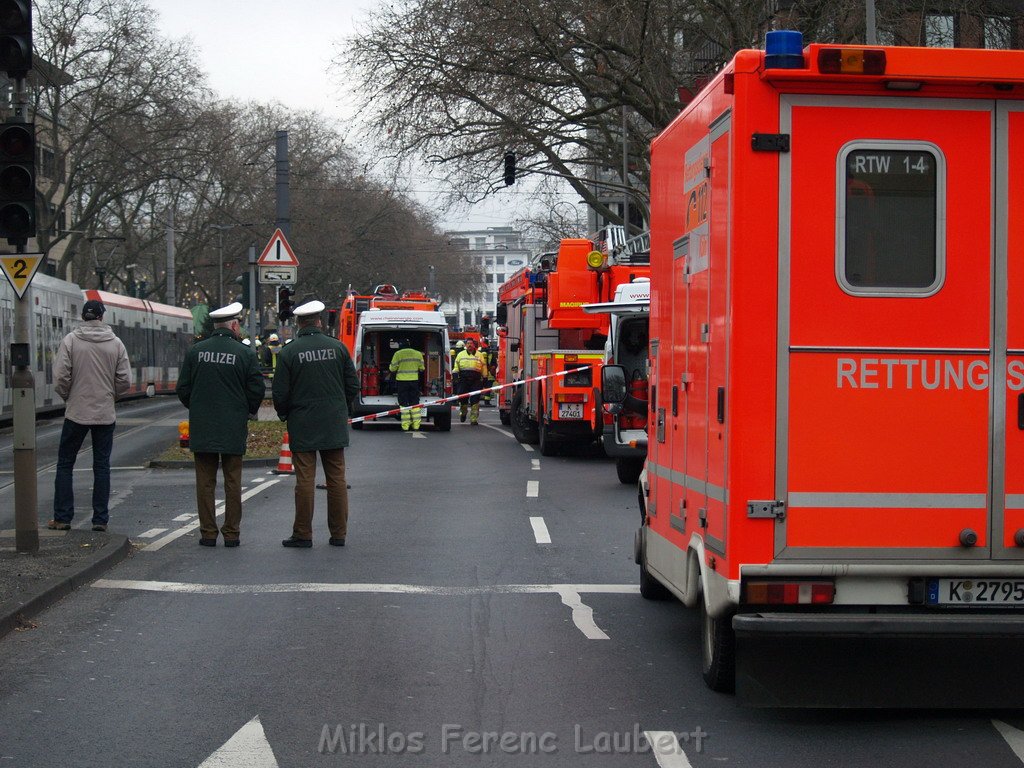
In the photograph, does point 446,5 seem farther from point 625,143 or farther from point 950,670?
point 950,670

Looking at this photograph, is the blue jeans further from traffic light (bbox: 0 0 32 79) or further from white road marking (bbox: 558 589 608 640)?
white road marking (bbox: 558 589 608 640)

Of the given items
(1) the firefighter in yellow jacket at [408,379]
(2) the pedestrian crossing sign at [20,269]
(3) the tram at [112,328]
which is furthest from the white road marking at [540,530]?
(1) the firefighter in yellow jacket at [408,379]

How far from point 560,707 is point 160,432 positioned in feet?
74.4

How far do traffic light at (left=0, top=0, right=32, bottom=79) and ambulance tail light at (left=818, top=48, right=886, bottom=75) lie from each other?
245 inches

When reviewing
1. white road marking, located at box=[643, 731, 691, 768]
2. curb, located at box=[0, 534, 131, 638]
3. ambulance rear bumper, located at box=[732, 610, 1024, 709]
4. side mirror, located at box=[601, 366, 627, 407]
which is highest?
side mirror, located at box=[601, 366, 627, 407]

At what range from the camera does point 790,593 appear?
19.5 ft

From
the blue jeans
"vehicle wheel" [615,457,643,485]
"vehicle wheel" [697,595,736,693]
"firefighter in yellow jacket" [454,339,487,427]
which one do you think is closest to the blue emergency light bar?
"vehicle wheel" [697,595,736,693]

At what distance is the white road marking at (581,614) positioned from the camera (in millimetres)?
8258

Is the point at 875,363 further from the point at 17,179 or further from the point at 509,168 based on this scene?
the point at 509,168

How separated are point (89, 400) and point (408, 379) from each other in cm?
1546

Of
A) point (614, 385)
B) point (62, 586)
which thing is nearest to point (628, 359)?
point (614, 385)

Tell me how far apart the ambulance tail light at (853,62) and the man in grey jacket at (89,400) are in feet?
25.4

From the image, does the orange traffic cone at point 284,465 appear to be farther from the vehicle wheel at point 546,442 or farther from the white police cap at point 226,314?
the white police cap at point 226,314

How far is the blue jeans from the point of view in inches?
480
